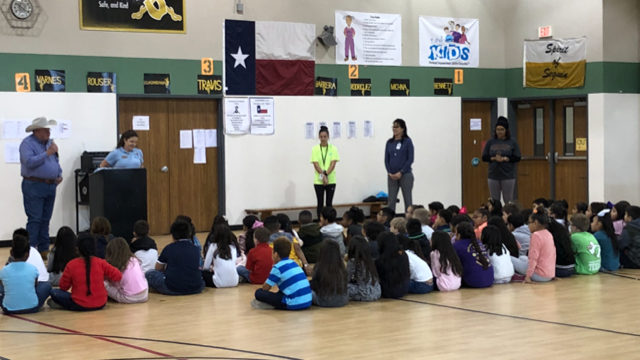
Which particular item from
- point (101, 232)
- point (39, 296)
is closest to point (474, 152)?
point (101, 232)

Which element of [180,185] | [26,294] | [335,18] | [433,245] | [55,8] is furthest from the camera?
[335,18]

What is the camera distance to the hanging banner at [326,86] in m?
13.4

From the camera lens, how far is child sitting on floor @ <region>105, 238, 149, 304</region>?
23.6ft

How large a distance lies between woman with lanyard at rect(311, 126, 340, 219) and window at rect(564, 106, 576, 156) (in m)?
4.53

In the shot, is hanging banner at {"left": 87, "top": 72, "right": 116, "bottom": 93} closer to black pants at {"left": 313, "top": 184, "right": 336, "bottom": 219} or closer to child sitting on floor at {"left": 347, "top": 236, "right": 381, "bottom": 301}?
black pants at {"left": 313, "top": 184, "right": 336, "bottom": 219}

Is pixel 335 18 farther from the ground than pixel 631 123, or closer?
farther from the ground

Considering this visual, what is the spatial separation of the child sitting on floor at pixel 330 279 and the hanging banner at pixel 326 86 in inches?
267

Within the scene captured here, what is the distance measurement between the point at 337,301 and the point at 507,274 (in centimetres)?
206

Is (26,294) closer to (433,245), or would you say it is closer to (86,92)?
→ (433,245)

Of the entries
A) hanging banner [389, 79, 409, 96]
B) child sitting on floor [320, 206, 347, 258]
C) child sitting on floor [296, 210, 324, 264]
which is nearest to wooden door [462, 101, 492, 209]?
hanging banner [389, 79, 409, 96]

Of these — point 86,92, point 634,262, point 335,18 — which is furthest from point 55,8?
point 634,262

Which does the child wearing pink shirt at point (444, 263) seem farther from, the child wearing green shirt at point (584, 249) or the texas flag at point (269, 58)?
the texas flag at point (269, 58)

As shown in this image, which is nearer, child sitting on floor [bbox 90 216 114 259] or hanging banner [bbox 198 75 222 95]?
child sitting on floor [bbox 90 216 114 259]

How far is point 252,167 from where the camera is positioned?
1298cm
